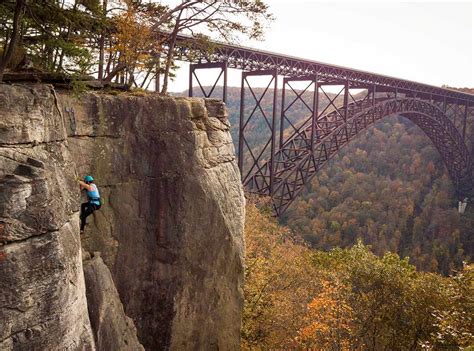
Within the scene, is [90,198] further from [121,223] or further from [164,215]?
[164,215]

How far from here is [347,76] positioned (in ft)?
89.6

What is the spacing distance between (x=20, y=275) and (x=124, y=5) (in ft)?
33.3

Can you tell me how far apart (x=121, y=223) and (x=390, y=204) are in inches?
1849

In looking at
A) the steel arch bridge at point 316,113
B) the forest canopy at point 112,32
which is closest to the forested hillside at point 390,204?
the steel arch bridge at point 316,113

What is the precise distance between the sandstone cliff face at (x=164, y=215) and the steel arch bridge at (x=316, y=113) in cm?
526

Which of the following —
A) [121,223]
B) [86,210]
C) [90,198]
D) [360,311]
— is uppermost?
[90,198]

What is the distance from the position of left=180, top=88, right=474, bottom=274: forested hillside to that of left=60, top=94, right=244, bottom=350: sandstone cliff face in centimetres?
3340

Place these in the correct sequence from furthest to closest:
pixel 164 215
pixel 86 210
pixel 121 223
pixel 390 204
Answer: pixel 390 204 < pixel 164 215 < pixel 121 223 < pixel 86 210

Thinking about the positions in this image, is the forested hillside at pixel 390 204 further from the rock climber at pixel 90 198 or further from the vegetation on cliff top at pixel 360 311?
the rock climber at pixel 90 198

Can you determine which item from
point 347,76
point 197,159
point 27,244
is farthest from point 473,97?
point 27,244

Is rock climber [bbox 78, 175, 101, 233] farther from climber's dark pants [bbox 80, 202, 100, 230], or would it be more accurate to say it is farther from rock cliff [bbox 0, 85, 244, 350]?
rock cliff [bbox 0, 85, 244, 350]

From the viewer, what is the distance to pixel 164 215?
934 cm

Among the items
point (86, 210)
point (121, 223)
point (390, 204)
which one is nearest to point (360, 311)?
point (121, 223)

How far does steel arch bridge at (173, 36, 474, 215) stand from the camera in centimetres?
2038
